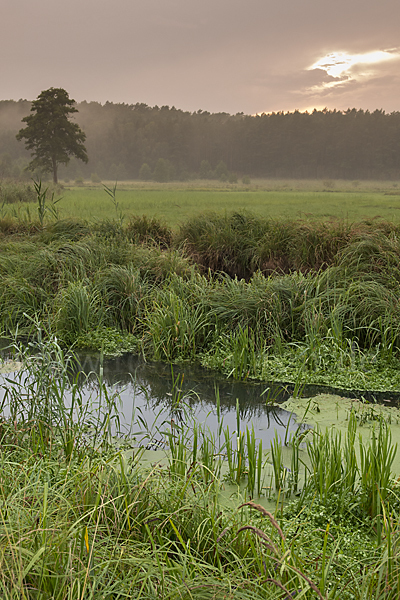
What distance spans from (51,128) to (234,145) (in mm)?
32242

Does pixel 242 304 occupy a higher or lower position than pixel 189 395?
higher

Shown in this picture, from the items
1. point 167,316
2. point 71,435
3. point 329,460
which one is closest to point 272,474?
point 329,460

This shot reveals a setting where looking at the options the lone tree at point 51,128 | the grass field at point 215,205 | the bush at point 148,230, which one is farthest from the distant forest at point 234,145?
the bush at point 148,230

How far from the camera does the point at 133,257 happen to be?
815 centimetres

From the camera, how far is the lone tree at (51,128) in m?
36.1

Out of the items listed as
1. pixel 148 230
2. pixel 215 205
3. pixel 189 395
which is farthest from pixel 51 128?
pixel 189 395

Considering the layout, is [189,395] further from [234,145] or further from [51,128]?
[234,145]

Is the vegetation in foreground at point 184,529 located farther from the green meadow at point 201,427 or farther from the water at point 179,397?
the water at point 179,397

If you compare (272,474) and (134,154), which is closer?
(272,474)

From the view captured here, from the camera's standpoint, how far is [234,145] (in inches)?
2516

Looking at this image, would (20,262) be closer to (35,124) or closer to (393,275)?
(393,275)

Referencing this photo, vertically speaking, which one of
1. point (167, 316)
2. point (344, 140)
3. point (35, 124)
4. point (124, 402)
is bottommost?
point (124, 402)

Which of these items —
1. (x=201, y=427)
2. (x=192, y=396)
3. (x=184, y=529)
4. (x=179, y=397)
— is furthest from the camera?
(x=192, y=396)

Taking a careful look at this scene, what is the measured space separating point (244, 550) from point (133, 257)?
635 centimetres
